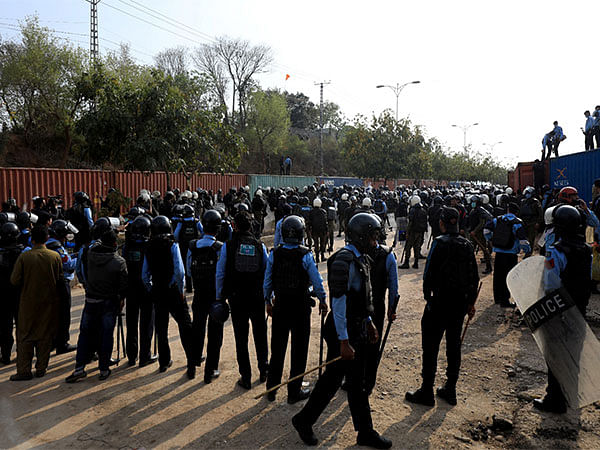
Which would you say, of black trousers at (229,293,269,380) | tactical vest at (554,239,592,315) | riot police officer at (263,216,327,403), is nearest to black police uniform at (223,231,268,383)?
black trousers at (229,293,269,380)

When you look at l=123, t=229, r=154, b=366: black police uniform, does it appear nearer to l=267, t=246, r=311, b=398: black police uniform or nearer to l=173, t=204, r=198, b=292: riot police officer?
l=267, t=246, r=311, b=398: black police uniform

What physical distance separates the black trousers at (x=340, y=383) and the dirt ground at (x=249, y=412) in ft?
1.00

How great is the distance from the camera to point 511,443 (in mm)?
3820

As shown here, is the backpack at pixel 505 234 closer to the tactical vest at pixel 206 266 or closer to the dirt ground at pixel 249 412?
the dirt ground at pixel 249 412

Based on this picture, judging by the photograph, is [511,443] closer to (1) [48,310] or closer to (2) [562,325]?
(2) [562,325]

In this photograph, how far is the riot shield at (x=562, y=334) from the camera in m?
3.67

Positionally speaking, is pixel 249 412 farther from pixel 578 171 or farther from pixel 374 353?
pixel 578 171

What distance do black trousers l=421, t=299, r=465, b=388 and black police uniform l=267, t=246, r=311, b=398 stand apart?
3.95 ft

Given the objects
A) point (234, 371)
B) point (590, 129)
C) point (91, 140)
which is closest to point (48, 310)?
point (234, 371)

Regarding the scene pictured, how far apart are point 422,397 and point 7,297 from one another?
500 centimetres

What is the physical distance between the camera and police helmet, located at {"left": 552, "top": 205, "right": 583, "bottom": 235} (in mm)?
4109

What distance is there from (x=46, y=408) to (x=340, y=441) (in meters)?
2.91

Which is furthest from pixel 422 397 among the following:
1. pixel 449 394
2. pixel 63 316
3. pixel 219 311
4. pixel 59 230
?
pixel 59 230

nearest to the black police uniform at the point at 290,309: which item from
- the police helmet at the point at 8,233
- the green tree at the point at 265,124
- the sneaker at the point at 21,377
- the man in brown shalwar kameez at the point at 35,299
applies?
the man in brown shalwar kameez at the point at 35,299
